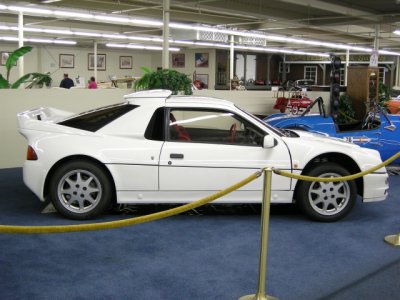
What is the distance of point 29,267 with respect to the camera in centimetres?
428

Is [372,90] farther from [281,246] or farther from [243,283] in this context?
[243,283]

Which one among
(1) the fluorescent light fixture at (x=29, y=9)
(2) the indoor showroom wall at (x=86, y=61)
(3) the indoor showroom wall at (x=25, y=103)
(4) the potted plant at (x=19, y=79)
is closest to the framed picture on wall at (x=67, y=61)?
(2) the indoor showroom wall at (x=86, y=61)

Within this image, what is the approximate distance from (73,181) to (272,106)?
8666 mm

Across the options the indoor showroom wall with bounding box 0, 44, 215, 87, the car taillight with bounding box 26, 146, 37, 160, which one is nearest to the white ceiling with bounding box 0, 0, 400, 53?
the indoor showroom wall with bounding box 0, 44, 215, 87

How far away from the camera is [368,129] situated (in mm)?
8594

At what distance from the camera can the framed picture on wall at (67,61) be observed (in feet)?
93.1

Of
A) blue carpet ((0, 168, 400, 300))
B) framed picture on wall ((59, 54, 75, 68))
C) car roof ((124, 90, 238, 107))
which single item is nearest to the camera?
→ blue carpet ((0, 168, 400, 300))

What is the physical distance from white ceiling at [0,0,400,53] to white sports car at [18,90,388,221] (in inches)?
299

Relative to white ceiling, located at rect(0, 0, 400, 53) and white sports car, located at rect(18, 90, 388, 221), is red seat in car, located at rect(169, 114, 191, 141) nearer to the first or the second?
white sports car, located at rect(18, 90, 388, 221)

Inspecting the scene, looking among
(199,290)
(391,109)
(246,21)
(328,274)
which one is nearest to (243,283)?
(199,290)

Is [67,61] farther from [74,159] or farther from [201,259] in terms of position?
[201,259]

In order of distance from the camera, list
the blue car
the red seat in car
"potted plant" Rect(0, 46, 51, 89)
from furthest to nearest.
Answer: "potted plant" Rect(0, 46, 51, 89), the blue car, the red seat in car

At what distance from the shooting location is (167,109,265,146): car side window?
573 cm

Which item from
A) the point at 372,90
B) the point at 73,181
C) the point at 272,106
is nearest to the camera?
the point at 73,181
